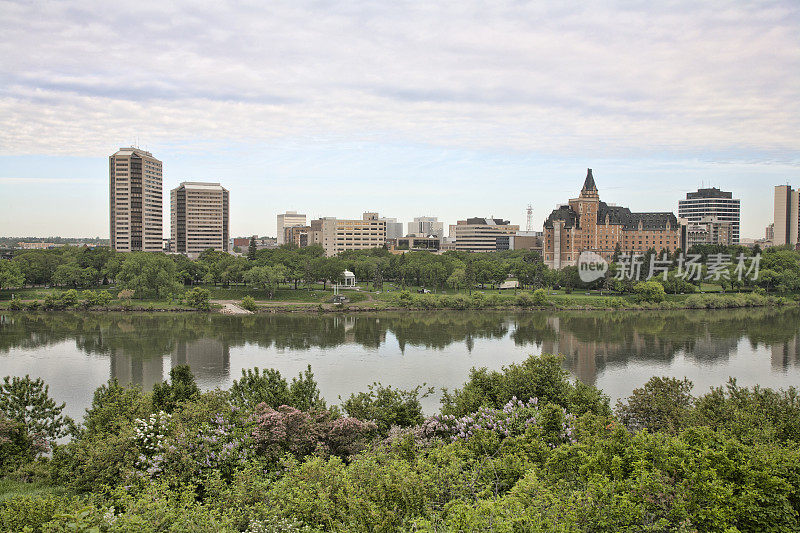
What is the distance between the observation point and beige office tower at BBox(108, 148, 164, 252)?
70750 mm

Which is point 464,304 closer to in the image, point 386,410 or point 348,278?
point 348,278

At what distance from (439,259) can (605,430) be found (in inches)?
2017

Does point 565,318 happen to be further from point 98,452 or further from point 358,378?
point 98,452

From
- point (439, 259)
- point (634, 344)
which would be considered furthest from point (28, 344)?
point (439, 259)

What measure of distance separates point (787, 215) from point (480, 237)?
48.2 m

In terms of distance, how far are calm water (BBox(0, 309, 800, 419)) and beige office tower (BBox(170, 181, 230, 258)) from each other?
167 feet

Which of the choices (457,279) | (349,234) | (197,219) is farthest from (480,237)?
(457,279)

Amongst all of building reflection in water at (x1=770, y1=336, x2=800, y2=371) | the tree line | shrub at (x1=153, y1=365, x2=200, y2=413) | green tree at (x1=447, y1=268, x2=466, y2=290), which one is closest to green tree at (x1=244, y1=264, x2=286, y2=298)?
the tree line

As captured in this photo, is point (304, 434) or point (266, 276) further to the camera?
point (266, 276)

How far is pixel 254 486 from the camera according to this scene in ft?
25.5

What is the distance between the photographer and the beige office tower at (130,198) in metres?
70.8

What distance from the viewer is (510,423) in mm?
10414

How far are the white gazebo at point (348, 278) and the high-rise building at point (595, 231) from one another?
93.9ft

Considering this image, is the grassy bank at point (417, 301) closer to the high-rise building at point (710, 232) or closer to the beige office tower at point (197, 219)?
the high-rise building at point (710, 232)
